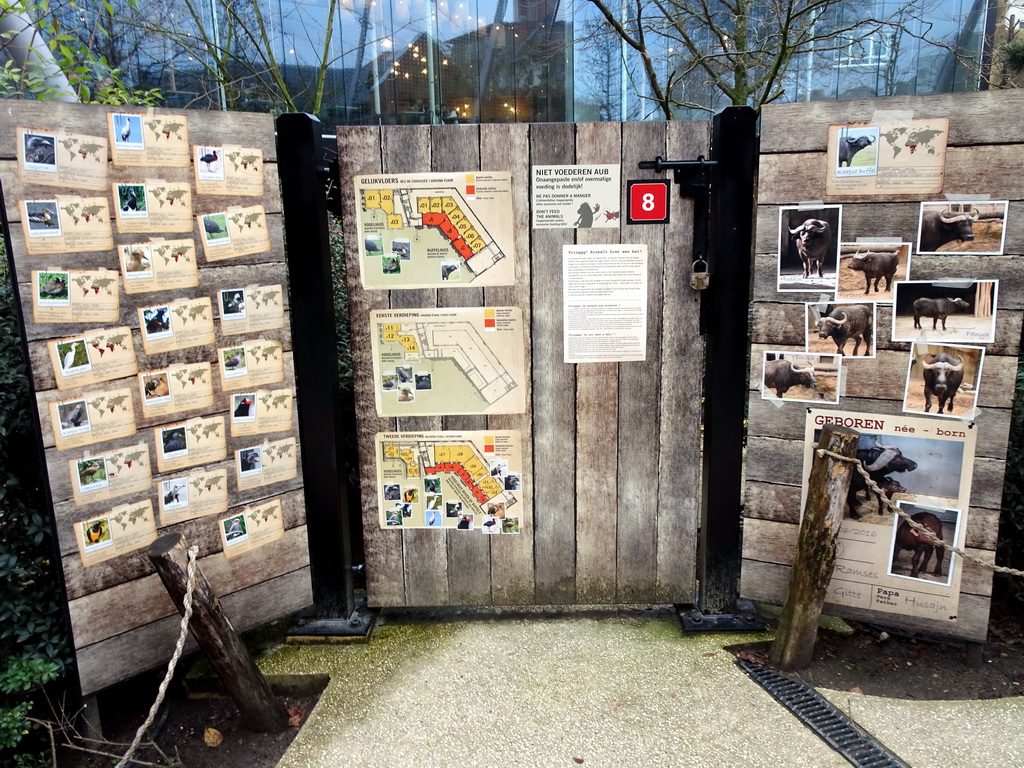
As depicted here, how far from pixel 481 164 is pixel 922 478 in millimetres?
2079

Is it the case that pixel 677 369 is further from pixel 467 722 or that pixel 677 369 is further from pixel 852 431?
pixel 467 722

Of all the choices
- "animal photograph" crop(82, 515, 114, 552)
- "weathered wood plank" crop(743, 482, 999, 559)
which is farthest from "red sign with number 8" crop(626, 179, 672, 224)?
"animal photograph" crop(82, 515, 114, 552)

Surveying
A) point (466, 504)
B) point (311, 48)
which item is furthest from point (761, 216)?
point (311, 48)

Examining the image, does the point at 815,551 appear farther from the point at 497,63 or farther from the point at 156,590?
the point at 497,63

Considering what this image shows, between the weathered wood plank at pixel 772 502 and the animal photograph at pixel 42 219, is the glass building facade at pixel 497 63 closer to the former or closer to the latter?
the weathered wood plank at pixel 772 502

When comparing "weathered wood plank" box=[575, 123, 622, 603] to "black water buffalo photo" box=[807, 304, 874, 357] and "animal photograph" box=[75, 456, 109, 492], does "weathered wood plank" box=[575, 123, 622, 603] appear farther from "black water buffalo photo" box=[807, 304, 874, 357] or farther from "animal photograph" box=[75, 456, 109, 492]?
"animal photograph" box=[75, 456, 109, 492]

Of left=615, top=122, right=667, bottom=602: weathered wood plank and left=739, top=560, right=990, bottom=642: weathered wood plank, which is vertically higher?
left=615, top=122, right=667, bottom=602: weathered wood plank

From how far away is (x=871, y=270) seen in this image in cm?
230

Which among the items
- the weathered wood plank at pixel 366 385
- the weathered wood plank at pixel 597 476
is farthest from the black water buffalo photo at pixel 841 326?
the weathered wood plank at pixel 366 385

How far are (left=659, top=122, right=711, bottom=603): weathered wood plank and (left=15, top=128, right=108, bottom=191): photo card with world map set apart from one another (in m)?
1.98

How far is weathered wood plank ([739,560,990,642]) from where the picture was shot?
7.91ft

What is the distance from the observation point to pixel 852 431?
2215mm

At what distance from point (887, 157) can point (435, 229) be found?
1.68 metres

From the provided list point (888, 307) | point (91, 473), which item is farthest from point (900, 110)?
point (91, 473)
